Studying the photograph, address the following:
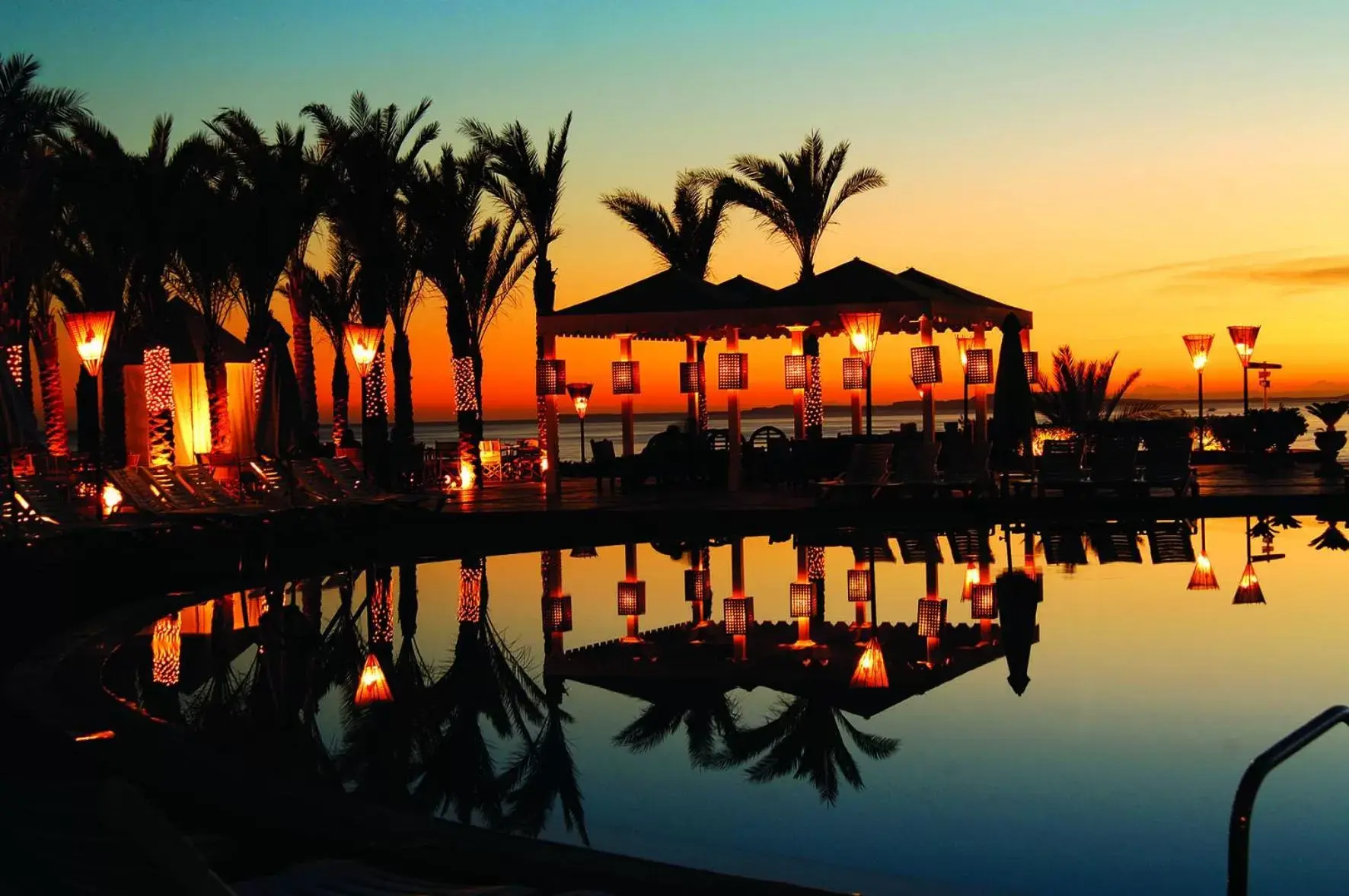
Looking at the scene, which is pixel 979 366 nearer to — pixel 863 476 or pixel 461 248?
pixel 863 476

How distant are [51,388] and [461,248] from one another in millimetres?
9953

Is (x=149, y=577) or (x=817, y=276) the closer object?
(x=149, y=577)

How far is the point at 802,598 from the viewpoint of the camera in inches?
486

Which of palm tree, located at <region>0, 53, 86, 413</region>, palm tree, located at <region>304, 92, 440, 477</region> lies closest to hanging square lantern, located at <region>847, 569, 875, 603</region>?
palm tree, located at <region>304, 92, 440, 477</region>

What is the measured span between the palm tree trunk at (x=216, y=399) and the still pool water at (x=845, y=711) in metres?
9.49

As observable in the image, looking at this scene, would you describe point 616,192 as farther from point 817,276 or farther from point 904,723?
point 904,723

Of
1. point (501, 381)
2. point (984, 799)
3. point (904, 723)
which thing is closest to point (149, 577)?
point (904, 723)

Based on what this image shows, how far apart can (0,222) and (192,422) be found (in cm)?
441

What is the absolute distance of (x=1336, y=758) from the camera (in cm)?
693

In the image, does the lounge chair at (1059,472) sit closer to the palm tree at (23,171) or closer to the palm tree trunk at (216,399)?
the palm tree trunk at (216,399)

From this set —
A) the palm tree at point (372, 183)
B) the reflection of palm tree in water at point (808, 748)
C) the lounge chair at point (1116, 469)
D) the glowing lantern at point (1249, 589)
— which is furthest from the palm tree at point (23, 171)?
the reflection of palm tree in water at point (808, 748)

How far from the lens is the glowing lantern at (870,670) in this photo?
8.84 meters

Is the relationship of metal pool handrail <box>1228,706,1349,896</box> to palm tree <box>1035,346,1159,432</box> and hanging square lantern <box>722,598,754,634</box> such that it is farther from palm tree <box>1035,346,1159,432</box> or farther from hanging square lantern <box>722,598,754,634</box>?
palm tree <box>1035,346,1159,432</box>

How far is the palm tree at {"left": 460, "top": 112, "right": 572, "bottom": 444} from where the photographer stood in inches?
981
